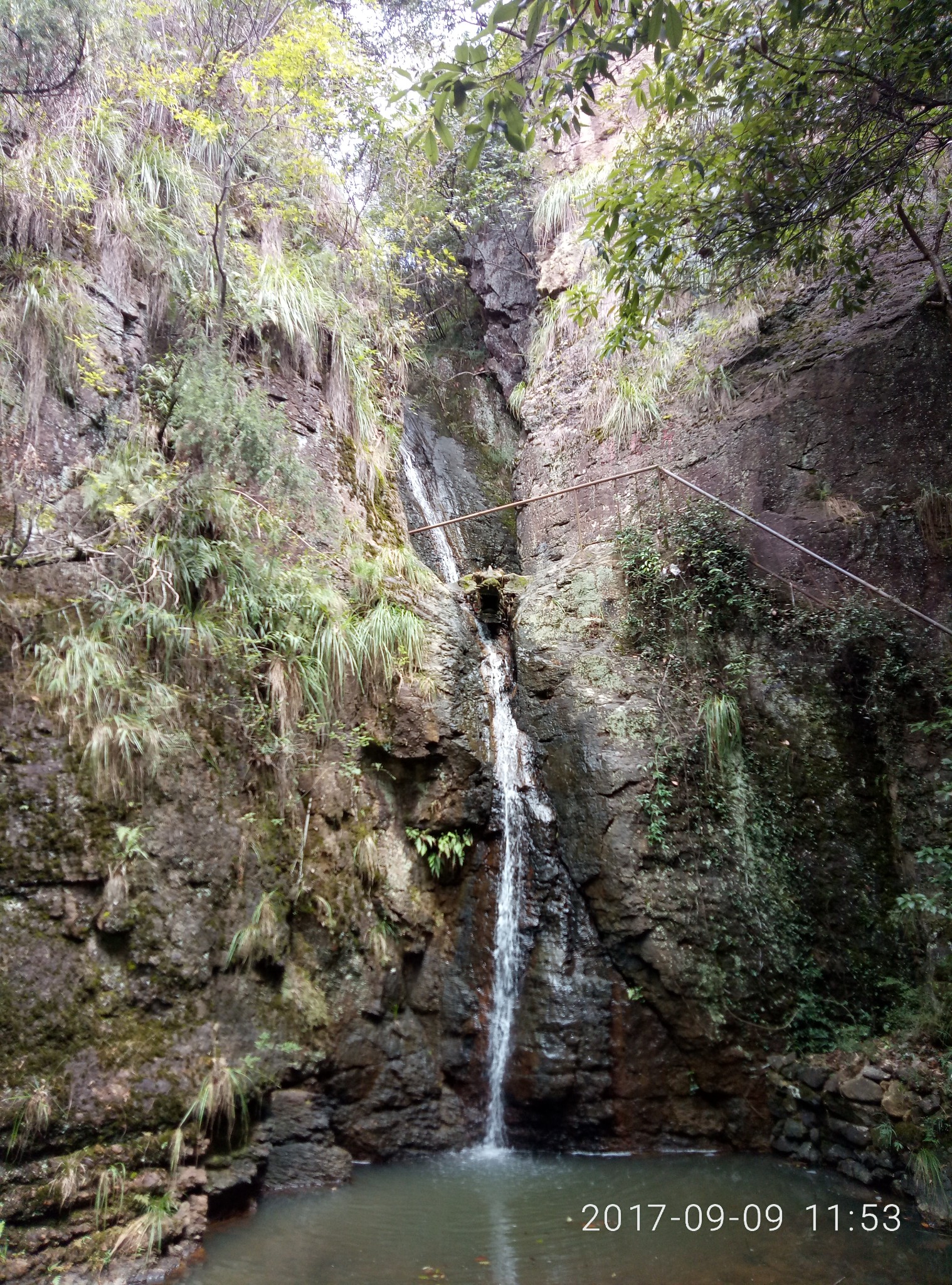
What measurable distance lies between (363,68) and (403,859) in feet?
23.5

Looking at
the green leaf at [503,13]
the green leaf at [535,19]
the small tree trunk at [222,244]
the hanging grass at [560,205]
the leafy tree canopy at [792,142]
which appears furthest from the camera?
the hanging grass at [560,205]

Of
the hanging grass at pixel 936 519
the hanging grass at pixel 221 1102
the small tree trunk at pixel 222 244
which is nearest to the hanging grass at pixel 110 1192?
the hanging grass at pixel 221 1102

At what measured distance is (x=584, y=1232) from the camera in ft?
13.1

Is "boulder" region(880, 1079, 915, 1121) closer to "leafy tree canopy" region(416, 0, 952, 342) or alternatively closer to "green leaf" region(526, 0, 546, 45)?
"leafy tree canopy" region(416, 0, 952, 342)

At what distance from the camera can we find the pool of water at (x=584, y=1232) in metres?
3.58

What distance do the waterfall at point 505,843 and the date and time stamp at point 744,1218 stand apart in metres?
1.16

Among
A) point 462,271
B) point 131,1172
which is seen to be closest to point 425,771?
point 131,1172

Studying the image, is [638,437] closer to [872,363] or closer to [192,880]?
[872,363]

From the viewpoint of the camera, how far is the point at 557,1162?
4.90 metres

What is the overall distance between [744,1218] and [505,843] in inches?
109

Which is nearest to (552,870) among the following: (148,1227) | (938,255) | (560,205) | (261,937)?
(261,937)

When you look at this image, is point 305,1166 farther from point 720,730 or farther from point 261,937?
point 720,730

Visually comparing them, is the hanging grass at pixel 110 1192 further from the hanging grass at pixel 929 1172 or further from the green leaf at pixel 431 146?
the green leaf at pixel 431 146

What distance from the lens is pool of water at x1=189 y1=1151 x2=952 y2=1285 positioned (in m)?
3.58
